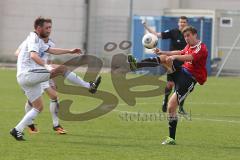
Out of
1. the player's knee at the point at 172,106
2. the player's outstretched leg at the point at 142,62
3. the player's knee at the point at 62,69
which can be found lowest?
the player's knee at the point at 172,106

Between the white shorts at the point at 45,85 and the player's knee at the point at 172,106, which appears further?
the white shorts at the point at 45,85

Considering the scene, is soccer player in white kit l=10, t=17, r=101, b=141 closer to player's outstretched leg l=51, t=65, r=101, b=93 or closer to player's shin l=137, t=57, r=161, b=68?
player's outstretched leg l=51, t=65, r=101, b=93

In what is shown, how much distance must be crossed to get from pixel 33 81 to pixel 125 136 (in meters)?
2.27

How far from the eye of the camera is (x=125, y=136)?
15344 mm

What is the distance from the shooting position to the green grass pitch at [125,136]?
12672 mm

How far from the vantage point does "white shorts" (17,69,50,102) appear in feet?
46.6

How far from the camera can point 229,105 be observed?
23.3 m

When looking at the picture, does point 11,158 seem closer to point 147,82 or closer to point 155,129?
point 155,129

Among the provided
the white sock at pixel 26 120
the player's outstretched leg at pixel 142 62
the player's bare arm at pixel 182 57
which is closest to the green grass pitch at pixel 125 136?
the white sock at pixel 26 120

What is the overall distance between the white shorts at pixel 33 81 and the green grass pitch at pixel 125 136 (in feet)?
2.74

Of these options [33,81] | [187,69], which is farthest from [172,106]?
[33,81]

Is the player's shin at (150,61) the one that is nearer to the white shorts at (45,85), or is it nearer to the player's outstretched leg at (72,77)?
the player's outstretched leg at (72,77)
